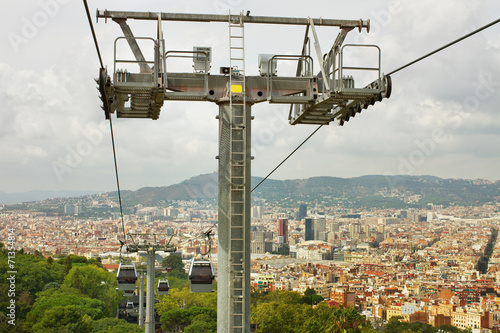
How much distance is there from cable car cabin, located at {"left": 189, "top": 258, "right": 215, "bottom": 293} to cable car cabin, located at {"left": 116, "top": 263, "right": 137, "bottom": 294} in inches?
223

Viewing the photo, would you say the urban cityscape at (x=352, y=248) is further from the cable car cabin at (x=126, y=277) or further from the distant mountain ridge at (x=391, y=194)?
the cable car cabin at (x=126, y=277)

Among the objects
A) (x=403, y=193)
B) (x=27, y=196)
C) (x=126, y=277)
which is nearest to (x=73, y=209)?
(x=27, y=196)

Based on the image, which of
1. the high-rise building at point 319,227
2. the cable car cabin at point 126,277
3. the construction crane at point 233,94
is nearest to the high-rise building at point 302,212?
the high-rise building at point 319,227

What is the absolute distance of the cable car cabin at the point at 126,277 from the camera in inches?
433

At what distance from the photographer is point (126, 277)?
11.1m

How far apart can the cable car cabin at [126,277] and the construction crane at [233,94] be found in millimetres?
7197

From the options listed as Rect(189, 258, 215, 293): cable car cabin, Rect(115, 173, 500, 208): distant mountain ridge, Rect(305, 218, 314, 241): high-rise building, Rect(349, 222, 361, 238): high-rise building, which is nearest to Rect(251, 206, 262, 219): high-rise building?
Rect(115, 173, 500, 208): distant mountain ridge

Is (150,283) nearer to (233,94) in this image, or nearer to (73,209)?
(233,94)

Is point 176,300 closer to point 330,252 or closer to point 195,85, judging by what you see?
point 195,85

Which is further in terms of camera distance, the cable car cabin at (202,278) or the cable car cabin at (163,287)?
the cable car cabin at (163,287)

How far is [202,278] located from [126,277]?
19.5ft

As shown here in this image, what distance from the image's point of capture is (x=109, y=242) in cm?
11256

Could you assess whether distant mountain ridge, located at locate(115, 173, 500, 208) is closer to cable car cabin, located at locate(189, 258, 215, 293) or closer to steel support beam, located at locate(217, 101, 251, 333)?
cable car cabin, located at locate(189, 258, 215, 293)

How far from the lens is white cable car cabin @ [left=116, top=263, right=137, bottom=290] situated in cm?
1101
